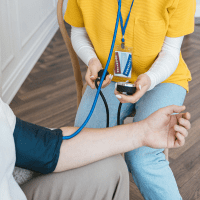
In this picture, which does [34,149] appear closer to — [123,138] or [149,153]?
[123,138]

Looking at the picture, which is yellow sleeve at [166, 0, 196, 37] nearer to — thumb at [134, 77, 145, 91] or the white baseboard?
thumb at [134, 77, 145, 91]

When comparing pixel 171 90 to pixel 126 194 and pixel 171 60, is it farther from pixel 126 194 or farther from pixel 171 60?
pixel 126 194

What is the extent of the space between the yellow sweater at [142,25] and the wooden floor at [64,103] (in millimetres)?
605

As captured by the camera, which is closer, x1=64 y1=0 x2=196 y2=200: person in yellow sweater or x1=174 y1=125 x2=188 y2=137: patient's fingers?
x1=174 y1=125 x2=188 y2=137: patient's fingers

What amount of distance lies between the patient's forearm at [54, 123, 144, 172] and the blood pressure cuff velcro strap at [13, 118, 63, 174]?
0.03m

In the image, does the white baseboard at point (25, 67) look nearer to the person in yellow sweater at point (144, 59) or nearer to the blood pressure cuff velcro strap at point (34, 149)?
the person in yellow sweater at point (144, 59)

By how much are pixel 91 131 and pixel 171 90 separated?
0.46m

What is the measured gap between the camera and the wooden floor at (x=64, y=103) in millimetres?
1535

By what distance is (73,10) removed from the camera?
4.14 ft

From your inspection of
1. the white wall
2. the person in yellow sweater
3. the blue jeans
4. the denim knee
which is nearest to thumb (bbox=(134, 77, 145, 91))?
the person in yellow sweater

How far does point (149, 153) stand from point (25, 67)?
1882 millimetres

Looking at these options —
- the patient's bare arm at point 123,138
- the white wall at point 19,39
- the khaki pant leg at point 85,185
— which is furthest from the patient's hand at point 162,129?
the white wall at point 19,39

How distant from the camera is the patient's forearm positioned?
0.74 m

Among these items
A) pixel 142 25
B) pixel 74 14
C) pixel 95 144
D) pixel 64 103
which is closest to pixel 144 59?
pixel 142 25
